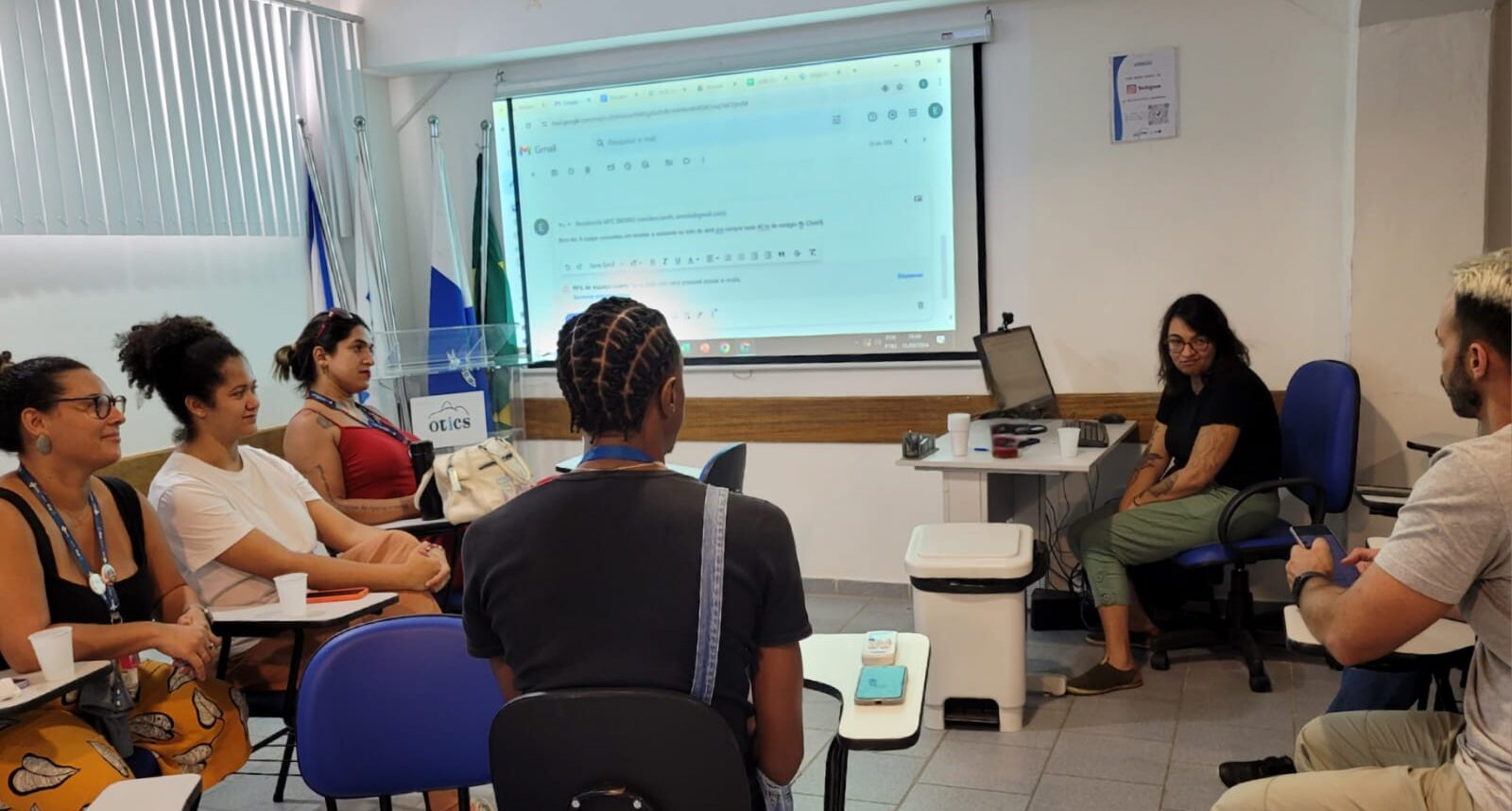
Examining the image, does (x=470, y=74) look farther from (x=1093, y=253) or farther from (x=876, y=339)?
(x=1093, y=253)

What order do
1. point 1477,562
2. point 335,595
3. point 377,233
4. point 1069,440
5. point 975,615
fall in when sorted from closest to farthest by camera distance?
point 1477,562 → point 335,595 → point 975,615 → point 1069,440 → point 377,233

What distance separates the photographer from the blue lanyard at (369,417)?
3533 millimetres

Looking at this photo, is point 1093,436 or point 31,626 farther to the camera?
point 1093,436

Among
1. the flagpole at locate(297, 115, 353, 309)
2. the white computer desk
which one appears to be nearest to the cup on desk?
the white computer desk

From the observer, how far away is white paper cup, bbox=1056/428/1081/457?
138 inches

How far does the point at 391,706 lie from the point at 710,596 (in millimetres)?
750

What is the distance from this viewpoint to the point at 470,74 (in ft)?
17.3

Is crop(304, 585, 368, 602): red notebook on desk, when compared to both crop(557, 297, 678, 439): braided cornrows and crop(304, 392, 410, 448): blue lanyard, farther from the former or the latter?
crop(557, 297, 678, 439): braided cornrows

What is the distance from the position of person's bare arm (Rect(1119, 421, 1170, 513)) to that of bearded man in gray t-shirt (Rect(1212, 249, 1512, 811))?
2098mm

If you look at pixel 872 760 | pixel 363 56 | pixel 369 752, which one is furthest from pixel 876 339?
pixel 369 752

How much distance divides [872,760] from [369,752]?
1702mm

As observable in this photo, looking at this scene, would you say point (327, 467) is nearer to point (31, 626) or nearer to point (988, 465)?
point (31, 626)

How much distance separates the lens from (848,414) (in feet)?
15.6

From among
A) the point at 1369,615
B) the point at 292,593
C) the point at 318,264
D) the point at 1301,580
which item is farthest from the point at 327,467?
the point at 1369,615
